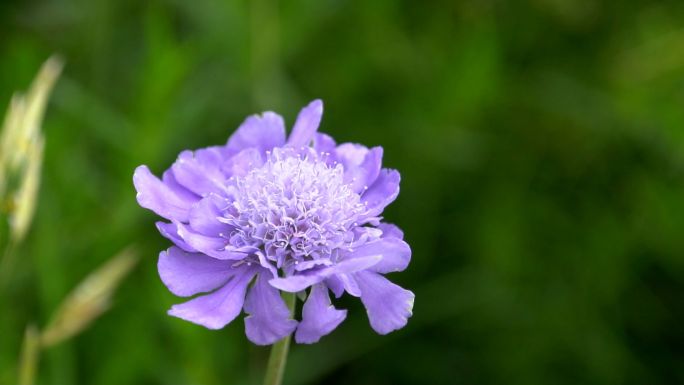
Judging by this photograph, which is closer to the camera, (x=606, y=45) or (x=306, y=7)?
(x=306, y=7)

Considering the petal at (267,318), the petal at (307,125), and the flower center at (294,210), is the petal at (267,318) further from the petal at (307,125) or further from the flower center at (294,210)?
the petal at (307,125)

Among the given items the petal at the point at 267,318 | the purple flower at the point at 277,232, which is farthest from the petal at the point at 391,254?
the petal at the point at 267,318

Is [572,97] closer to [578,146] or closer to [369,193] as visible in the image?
[578,146]

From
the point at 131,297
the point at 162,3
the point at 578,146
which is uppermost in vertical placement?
the point at 162,3

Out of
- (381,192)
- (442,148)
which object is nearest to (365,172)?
(381,192)

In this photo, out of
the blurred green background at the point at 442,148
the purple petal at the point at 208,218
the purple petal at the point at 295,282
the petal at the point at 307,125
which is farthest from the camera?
the blurred green background at the point at 442,148

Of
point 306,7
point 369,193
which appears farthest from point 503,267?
point 369,193

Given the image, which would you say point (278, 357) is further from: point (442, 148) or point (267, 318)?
point (442, 148)
